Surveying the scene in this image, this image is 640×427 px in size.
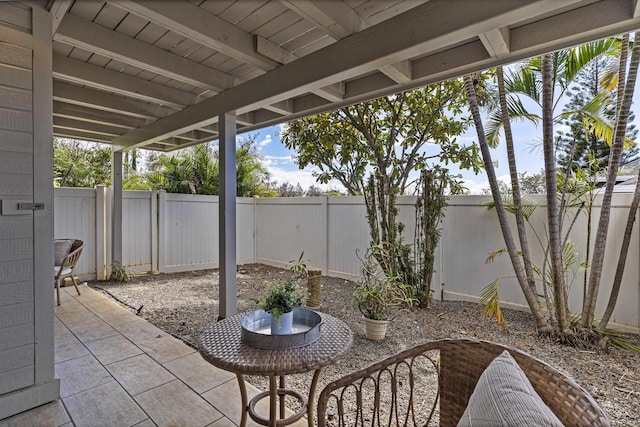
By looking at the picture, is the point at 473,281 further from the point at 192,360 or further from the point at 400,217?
the point at 192,360

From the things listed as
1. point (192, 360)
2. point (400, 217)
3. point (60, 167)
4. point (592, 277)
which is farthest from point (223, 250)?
point (60, 167)

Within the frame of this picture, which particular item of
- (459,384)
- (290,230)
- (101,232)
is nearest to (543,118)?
(459,384)

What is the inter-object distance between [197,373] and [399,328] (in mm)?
2096

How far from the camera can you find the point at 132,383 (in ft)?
7.29

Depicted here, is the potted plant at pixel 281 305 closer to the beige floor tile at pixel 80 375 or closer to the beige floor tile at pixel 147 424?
the beige floor tile at pixel 147 424

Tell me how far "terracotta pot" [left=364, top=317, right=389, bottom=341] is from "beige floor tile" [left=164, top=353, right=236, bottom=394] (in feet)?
4.58

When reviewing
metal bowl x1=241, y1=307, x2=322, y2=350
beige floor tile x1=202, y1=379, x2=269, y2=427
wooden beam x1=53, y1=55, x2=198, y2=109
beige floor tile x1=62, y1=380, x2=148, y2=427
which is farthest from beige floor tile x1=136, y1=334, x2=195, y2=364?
wooden beam x1=53, y1=55, x2=198, y2=109

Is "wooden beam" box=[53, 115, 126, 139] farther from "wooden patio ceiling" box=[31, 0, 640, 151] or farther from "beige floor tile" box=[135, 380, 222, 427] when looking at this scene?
"beige floor tile" box=[135, 380, 222, 427]

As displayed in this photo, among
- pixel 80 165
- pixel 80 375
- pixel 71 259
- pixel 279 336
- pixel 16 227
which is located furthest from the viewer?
pixel 80 165

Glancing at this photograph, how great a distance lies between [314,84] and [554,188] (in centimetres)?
239

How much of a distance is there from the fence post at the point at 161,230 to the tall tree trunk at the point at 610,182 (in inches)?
246

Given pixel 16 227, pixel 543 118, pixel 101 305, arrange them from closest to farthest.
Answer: pixel 16 227 → pixel 543 118 → pixel 101 305

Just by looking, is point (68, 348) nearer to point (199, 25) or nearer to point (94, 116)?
point (199, 25)

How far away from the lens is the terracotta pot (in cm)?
314
